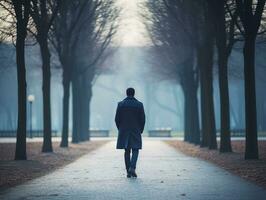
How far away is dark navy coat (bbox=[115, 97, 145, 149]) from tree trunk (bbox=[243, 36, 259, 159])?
6781 mm

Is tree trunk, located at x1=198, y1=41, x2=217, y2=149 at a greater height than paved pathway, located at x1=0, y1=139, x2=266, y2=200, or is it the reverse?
tree trunk, located at x1=198, y1=41, x2=217, y2=149

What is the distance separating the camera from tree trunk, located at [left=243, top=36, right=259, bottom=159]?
20.1 m

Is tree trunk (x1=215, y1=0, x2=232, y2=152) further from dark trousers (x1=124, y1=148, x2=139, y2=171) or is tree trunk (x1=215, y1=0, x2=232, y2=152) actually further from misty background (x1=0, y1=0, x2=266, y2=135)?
misty background (x1=0, y1=0, x2=266, y2=135)

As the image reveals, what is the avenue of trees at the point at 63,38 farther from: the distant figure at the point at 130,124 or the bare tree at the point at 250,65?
the distant figure at the point at 130,124

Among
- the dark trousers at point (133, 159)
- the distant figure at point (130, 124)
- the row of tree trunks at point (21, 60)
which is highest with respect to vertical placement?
the row of tree trunks at point (21, 60)

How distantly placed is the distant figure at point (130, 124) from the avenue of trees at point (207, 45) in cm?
684

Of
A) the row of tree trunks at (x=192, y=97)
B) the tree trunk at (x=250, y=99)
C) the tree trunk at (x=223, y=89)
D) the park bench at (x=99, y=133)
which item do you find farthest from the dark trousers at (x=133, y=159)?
the park bench at (x=99, y=133)

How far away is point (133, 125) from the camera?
14125mm

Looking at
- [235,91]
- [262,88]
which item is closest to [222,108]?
[262,88]

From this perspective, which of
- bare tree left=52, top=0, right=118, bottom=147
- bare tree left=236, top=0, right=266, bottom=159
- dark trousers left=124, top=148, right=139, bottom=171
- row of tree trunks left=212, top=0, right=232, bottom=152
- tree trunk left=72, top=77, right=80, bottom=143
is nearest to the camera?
dark trousers left=124, top=148, right=139, bottom=171

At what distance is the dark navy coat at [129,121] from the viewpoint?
552 inches

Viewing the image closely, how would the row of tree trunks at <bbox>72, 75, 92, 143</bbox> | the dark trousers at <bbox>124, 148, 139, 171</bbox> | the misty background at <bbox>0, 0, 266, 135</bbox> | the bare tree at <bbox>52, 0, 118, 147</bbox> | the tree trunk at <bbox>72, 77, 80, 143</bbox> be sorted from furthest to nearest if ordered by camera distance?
the misty background at <bbox>0, 0, 266, 135</bbox> → the row of tree trunks at <bbox>72, 75, 92, 143</bbox> → the tree trunk at <bbox>72, 77, 80, 143</bbox> → the bare tree at <bbox>52, 0, 118, 147</bbox> → the dark trousers at <bbox>124, 148, 139, 171</bbox>

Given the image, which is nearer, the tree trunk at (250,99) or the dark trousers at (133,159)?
the dark trousers at (133,159)

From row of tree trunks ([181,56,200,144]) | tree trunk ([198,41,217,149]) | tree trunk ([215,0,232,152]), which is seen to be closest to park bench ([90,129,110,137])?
row of tree trunks ([181,56,200,144])
